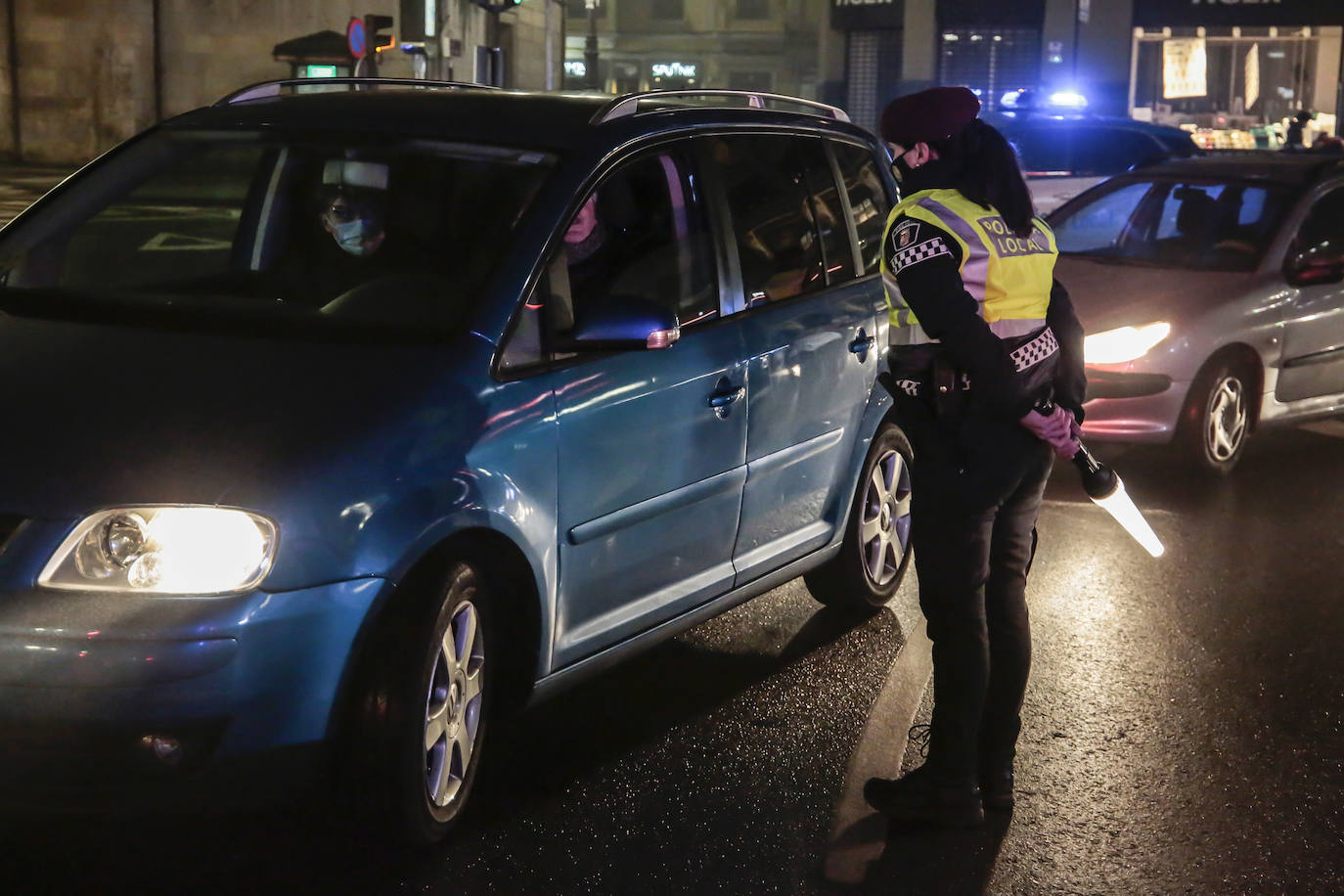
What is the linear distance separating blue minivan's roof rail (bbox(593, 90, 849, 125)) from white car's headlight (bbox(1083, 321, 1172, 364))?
310 cm

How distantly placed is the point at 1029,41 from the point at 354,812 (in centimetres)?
3597

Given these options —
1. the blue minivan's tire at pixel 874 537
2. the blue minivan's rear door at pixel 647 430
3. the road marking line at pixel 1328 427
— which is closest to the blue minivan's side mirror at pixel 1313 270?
the road marking line at pixel 1328 427

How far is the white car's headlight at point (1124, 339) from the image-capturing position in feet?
29.5

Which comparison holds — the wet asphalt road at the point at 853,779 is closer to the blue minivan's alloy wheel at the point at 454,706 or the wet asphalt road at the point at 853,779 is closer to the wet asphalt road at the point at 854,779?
the wet asphalt road at the point at 854,779

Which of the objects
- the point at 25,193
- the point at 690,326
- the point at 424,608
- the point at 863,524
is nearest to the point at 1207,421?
the point at 863,524

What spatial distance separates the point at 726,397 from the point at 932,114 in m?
1.10

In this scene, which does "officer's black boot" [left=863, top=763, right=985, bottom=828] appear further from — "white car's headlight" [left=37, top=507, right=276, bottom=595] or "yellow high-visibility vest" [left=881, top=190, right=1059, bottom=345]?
"white car's headlight" [left=37, top=507, right=276, bottom=595]

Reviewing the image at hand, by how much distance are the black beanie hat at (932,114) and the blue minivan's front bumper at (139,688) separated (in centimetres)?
168

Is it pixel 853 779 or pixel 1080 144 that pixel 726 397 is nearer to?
pixel 853 779

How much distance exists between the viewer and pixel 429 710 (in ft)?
13.2

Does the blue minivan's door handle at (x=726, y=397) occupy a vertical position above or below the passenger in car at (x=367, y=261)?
below

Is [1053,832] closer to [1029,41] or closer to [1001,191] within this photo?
[1001,191]

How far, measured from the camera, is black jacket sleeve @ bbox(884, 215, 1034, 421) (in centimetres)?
412

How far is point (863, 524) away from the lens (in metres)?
6.13
